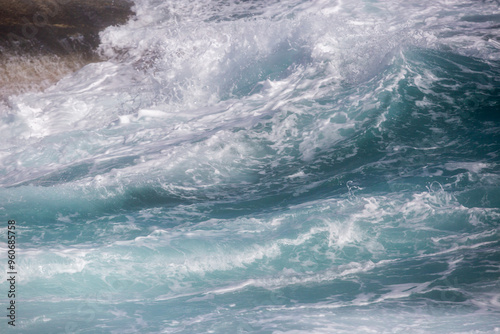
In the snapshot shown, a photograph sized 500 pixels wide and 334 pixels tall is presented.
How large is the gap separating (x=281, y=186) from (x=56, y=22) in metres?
9.55

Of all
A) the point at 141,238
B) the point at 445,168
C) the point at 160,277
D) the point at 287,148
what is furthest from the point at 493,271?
the point at 141,238

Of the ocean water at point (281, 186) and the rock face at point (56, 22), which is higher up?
the rock face at point (56, 22)

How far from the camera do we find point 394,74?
25.7 feet

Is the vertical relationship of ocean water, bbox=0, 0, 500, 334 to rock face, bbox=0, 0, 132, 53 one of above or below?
below

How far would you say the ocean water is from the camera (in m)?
5.23

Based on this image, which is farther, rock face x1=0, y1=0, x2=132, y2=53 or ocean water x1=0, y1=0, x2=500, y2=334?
rock face x1=0, y1=0, x2=132, y2=53

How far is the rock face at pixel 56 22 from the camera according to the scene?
11.8 meters

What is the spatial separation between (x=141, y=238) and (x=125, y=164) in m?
1.83

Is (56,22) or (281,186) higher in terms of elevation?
(56,22)

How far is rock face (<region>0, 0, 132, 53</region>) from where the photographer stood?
11.8 meters

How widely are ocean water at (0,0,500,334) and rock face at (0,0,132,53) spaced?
2.01 meters

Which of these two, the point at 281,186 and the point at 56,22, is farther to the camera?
the point at 56,22

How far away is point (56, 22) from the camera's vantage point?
1238cm

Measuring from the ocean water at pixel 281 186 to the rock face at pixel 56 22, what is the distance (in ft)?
6.60
